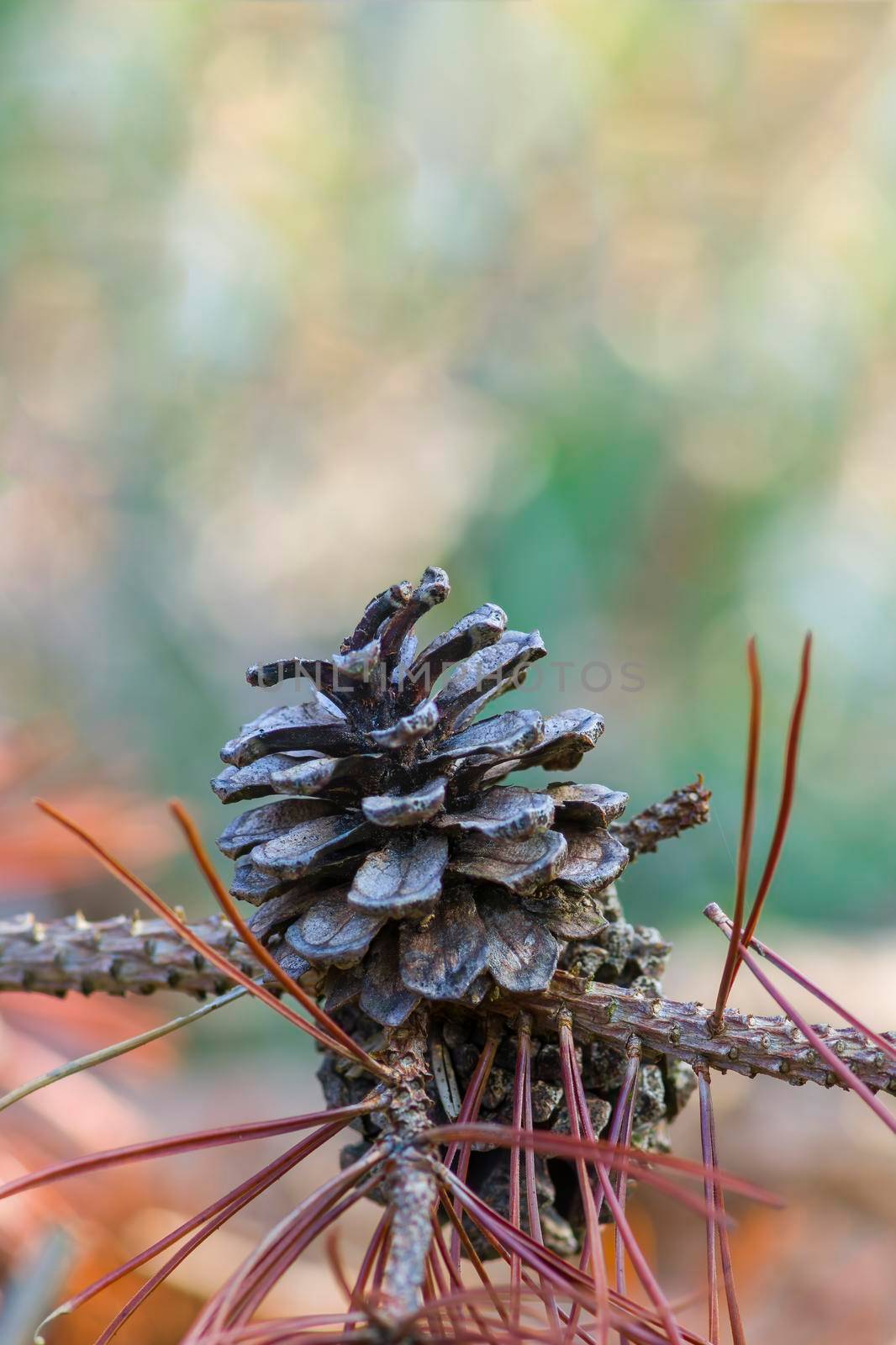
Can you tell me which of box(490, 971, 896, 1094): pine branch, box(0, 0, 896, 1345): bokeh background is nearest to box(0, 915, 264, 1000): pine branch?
box(490, 971, 896, 1094): pine branch

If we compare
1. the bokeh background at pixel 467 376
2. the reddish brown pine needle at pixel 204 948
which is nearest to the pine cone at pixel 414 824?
the reddish brown pine needle at pixel 204 948

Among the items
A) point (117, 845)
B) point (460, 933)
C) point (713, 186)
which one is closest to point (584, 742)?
point (460, 933)

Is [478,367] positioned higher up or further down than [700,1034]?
higher up

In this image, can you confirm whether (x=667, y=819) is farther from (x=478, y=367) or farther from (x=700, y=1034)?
(x=478, y=367)

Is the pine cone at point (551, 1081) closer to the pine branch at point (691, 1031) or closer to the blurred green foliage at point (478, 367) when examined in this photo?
the pine branch at point (691, 1031)

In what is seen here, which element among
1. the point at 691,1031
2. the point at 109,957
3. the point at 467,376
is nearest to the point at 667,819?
the point at 691,1031

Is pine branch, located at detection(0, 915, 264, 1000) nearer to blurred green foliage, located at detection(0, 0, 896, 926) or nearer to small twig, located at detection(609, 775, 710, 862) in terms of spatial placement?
small twig, located at detection(609, 775, 710, 862)

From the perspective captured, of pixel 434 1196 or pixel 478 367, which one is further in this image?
pixel 478 367

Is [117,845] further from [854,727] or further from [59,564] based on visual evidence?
[854,727]
